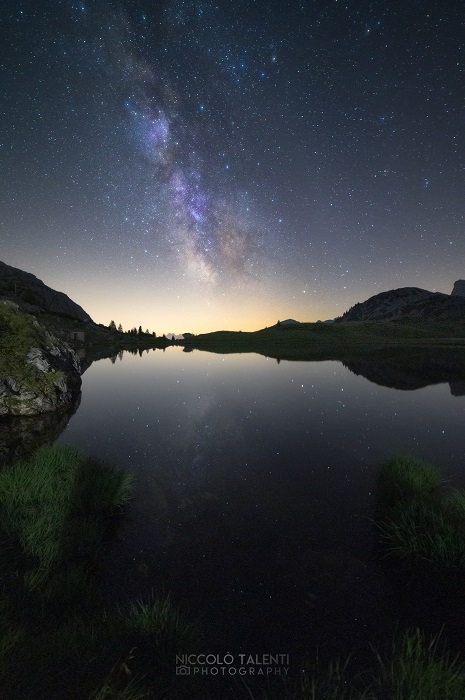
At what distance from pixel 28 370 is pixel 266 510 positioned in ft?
64.3

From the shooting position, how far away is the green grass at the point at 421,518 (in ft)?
20.3

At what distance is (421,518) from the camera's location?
7.05m

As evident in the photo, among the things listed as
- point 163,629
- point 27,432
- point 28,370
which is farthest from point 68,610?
point 28,370

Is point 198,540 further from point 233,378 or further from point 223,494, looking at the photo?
point 233,378

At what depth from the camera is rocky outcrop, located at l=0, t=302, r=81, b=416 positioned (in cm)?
1877

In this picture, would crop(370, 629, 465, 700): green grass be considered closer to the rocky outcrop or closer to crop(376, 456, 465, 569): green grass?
crop(376, 456, 465, 569): green grass

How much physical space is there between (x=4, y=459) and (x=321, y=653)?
13422 millimetres

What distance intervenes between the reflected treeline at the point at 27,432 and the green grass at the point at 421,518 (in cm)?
1396

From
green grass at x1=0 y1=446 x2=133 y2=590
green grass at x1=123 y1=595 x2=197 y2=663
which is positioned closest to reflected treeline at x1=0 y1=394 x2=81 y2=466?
green grass at x1=0 y1=446 x2=133 y2=590

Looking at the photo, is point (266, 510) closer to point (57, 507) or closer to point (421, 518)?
point (421, 518)

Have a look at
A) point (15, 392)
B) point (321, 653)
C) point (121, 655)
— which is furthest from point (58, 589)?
point (15, 392)

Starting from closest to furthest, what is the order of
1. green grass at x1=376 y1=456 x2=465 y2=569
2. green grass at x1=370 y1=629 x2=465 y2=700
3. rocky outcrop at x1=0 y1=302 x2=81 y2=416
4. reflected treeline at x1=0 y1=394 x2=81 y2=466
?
green grass at x1=370 y1=629 x2=465 y2=700
green grass at x1=376 y1=456 x2=465 y2=569
reflected treeline at x1=0 y1=394 x2=81 y2=466
rocky outcrop at x1=0 y1=302 x2=81 y2=416

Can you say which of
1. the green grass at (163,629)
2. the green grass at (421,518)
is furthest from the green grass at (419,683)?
the green grass at (421,518)

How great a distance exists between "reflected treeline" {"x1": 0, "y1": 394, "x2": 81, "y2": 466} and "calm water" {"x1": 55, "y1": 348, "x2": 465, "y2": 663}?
3.24ft
